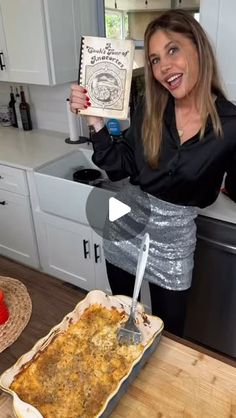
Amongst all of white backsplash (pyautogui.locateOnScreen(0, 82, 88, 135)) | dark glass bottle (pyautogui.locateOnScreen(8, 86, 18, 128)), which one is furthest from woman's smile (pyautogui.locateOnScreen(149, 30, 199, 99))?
dark glass bottle (pyautogui.locateOnScreen(8, 86, 18, 128))

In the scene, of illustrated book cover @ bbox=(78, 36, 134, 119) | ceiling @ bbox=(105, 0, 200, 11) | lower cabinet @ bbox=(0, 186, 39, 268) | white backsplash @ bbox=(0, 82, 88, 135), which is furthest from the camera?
white backsplash @ bbox=(0, 82, 88, 135)

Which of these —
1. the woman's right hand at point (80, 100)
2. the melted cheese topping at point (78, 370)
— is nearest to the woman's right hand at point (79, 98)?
the woman's right hand at point (80, 100)

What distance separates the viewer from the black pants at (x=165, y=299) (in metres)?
1.29

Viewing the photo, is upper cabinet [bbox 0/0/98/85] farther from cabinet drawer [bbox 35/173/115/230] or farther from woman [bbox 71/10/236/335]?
woman [bbox 71/10/236/335]

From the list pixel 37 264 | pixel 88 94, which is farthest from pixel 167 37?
pixel 37 264

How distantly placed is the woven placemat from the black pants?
1.45 feet

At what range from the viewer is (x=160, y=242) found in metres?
1.26

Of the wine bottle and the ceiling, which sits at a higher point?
the ceiling

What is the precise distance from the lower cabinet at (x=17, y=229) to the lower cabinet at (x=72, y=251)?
68mm

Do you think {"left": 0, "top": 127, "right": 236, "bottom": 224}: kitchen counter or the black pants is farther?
{"left": 0, "top": 127, "right": 236, "bottom": 224}: kitchen counter

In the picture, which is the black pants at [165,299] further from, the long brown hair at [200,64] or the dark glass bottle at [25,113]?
Answer: the dark glass bottle at [25,113]

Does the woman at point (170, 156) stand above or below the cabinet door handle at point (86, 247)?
above

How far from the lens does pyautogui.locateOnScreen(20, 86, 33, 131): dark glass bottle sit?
2.59 m
